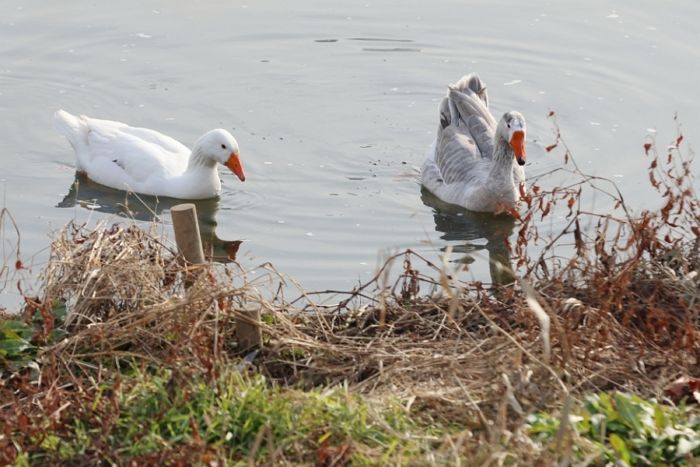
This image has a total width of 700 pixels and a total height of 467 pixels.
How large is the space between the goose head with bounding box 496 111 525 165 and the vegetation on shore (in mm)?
2887

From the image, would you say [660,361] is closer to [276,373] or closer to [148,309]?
[276,373]

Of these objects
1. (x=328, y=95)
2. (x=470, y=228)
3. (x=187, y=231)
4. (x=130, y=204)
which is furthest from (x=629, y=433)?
(x=328, y=95)

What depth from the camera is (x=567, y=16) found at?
14172 mm

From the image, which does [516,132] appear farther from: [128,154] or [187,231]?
[187,231]

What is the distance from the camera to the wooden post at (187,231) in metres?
6.57

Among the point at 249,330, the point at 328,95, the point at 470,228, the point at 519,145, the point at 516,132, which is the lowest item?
the point at 470,228

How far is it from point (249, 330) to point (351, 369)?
1.78 ft

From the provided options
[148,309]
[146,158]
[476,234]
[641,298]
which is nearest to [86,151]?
[146,158]

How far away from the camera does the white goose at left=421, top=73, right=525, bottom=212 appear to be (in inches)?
418

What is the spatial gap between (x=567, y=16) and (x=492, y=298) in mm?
7629

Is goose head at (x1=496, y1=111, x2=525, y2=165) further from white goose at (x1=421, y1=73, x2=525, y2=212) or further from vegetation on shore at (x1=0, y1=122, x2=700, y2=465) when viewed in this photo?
vegetation on shore at (x1=0, y1=122, x2=700, y2=465)

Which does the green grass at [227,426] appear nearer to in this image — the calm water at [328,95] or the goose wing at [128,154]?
the calm water at [328,95]

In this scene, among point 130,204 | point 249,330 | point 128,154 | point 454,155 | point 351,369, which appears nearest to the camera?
point 351,369

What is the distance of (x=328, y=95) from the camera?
40.7 feet
